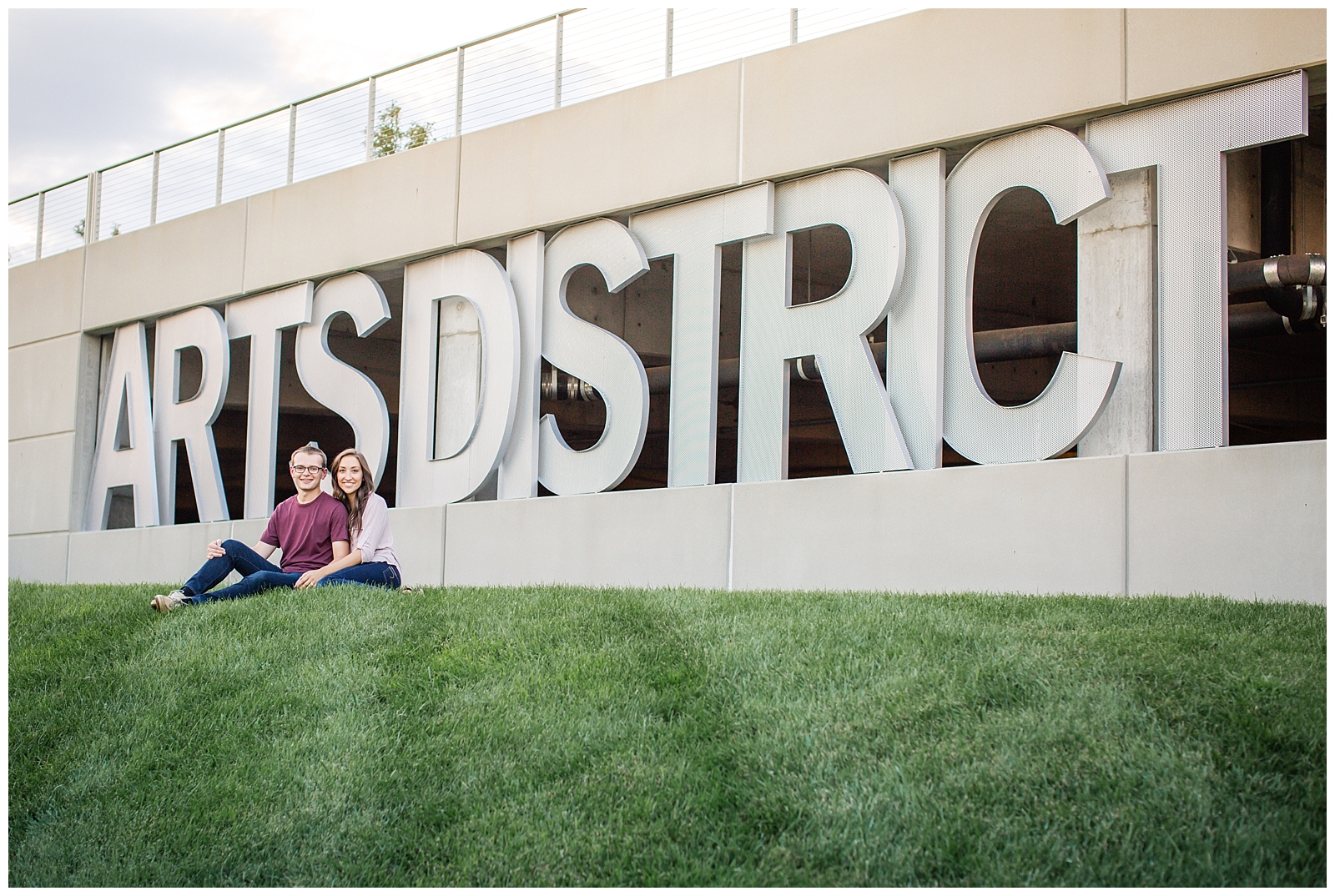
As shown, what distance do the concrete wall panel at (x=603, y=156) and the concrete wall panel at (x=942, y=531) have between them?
319 centimetres

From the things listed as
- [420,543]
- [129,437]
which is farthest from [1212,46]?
[129,437]

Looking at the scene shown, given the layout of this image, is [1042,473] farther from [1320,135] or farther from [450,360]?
[450,360]

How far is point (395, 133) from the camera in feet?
46.6

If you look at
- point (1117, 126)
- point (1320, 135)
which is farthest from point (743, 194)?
point (1320, 135)

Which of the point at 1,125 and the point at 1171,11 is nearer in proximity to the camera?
the point at 1,125

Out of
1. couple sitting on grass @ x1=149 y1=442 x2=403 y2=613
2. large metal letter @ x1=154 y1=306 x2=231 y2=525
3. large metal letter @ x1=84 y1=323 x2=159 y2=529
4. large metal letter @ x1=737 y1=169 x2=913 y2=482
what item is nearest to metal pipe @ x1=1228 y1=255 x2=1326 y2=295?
large metal letter @ x1=737 y1=169 x2=913 y2=482

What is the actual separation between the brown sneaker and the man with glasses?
0.28 meters

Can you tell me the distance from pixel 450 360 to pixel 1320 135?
908 centimetres

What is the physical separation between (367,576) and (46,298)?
11.3 metres

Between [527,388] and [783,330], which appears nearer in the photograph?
[783,330]

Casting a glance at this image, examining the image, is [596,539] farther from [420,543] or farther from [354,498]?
[354,498]

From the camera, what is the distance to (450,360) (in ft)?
42.5

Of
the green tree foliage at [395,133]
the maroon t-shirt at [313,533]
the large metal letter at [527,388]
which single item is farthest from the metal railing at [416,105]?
the maroon t-shirt at [313,533]

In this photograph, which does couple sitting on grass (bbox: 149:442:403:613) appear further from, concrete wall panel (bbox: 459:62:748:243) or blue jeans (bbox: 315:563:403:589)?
concrete wall panel (bbox: 459:62:748:243)
